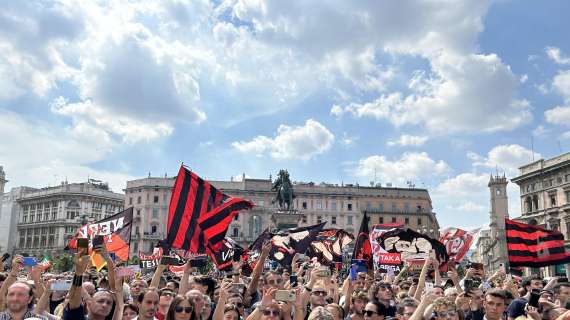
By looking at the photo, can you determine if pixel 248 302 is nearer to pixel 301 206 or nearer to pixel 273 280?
pixel 273 280

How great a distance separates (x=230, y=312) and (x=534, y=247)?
13.6 m

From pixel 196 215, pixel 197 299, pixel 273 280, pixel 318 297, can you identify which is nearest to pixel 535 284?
pixel 318 297

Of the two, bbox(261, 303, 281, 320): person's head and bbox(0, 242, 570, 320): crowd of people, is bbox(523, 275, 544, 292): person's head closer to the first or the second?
bbox(0, 242, 570, 320): crowd of people

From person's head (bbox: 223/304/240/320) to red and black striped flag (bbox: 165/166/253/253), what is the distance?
6.75m

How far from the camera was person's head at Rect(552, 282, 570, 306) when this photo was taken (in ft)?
28.8

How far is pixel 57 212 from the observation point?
379ft

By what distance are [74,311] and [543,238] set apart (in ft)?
50.2

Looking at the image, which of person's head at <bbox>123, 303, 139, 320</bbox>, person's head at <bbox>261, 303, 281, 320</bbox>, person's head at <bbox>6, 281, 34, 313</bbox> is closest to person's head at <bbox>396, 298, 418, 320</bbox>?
person's head at <bbox>261, 303, 281, 320</bbox>

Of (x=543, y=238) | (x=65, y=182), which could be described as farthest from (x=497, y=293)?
(x=65, y=182)

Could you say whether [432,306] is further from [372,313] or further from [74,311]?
[74,311]

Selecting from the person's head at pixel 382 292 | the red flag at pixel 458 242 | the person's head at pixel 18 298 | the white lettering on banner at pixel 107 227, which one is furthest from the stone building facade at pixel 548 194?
the person's head at pixel 18 298

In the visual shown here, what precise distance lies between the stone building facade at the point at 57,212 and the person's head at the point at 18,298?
369 ft

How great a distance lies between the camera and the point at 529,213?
2773 inches

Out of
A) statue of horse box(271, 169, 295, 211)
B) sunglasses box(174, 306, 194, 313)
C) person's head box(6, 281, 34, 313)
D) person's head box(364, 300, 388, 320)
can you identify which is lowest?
person's head box(364, 300, 388, 320)
